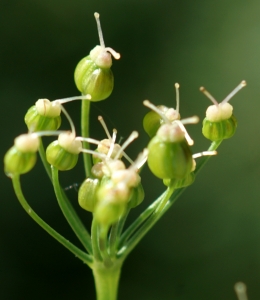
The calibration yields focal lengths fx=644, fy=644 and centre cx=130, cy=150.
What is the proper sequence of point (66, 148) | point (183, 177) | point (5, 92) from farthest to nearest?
point (5, 92)
point (66, 148)
point (183, 177)

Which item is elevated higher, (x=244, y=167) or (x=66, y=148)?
(x=66, y=148)

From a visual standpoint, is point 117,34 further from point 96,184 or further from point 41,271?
point 96,184

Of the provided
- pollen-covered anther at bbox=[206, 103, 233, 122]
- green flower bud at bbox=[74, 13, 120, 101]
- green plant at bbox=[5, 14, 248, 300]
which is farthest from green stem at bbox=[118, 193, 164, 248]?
green flower bud at bbox=[74, 13, 120, 101]

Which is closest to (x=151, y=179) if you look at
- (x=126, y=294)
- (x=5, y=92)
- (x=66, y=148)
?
(x=126, y=294)

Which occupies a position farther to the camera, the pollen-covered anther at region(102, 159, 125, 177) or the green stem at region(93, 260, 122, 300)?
the green stem at region(93, 260, 122, 300)

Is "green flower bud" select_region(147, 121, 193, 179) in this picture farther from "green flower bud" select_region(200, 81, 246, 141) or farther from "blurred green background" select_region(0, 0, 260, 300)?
"blurred green background" select_region(0, 0, 260, 300)

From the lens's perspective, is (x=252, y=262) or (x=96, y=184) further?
(x=252, y=262)
